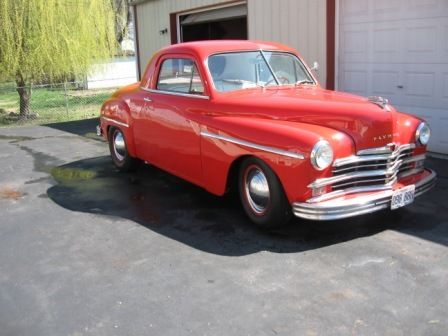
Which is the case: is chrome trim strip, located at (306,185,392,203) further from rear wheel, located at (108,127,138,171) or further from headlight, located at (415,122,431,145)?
rear wheel, located at (108,127,138,171)

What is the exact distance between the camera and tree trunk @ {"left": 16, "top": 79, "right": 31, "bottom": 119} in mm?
14227

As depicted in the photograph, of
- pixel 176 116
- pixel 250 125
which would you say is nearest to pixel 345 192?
pixel 250 125

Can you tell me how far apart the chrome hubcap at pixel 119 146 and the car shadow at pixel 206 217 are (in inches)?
14.4

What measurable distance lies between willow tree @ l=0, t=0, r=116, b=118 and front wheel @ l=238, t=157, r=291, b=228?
417 inches

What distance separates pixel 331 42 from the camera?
871 cm

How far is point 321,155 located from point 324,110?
670 mm

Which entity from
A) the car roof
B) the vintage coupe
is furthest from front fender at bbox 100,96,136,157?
the car roof

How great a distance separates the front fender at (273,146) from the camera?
13.6 ft

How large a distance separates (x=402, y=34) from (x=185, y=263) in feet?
17.7

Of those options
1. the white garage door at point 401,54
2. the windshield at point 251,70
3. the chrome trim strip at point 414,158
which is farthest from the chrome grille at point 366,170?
the white garage door at point 401,54

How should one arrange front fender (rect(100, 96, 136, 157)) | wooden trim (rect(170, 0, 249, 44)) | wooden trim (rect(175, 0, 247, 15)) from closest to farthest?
1. front fender (rect(100, 96, 136, 157))
2. wooden trim (rect(175, 0, 247, 15))
3. wooden trim (rect(170, 0, 249, 44))

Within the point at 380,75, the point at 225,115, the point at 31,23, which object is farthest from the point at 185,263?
the point at 31,23

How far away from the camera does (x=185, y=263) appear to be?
416cm

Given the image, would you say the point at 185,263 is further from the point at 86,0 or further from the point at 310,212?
the point at 86,0
